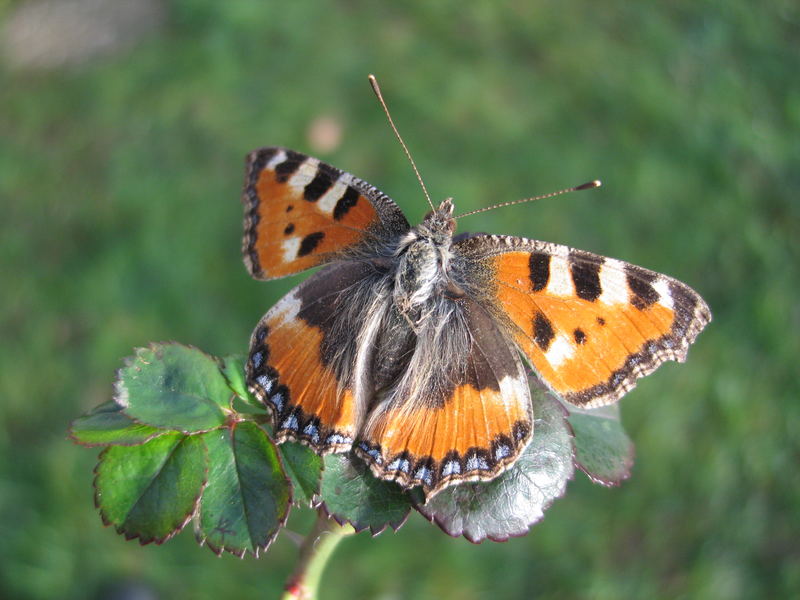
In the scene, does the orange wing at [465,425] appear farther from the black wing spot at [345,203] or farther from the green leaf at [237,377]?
the black wing spot at [345,203]

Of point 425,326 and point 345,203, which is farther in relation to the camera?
point 345,203

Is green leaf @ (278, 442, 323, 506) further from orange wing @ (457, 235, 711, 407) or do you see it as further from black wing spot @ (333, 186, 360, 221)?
black wing spot @ (333, 186, 360, 221)

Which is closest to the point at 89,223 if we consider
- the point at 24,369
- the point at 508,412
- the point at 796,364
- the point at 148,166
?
the point at 148,166

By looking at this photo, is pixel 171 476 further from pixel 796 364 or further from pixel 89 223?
pixel 796 364

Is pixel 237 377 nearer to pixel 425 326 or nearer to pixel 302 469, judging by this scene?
pixel 302 469

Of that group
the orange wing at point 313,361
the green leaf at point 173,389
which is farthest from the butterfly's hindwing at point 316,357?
the green leaf at point 173,389

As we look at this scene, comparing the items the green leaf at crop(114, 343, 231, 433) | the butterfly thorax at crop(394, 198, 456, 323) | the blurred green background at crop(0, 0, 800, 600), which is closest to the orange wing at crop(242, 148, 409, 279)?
the butterfly thorax at crop(394, 198, 456, 323)

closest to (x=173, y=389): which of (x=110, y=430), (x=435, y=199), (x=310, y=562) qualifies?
(x=110, y=430)
